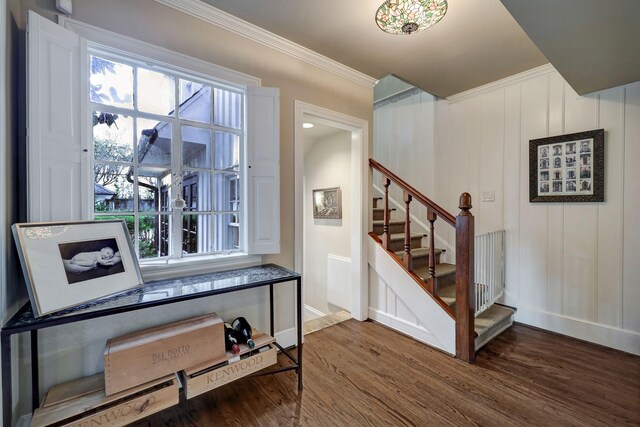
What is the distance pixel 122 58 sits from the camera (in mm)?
1745

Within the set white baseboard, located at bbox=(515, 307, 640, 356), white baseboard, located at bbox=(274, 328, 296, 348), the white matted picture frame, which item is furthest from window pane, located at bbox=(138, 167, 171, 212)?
white baseboard, located at bbox=(515, 307, 640, 356)

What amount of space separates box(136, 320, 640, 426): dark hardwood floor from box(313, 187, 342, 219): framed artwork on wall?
1.66 m

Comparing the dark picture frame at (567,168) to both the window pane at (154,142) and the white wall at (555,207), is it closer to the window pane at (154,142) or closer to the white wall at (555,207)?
the white wall at (555,207)

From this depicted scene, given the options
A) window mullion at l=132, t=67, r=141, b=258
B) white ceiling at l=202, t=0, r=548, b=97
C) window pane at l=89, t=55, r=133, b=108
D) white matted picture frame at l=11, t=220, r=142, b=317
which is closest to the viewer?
white matted picture frame at l=11, t=220, r=142, b=317

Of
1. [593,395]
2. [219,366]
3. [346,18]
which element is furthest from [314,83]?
[593,395]

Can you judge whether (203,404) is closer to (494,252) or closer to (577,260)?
(494,252)

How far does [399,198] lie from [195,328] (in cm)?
310

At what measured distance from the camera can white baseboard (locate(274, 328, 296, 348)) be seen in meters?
2.36

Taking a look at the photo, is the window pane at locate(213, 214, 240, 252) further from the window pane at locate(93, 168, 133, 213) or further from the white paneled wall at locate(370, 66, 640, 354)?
the white paneled wall at locate(370, 66, 640, 354)

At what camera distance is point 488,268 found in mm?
2682

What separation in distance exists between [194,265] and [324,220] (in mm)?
2095

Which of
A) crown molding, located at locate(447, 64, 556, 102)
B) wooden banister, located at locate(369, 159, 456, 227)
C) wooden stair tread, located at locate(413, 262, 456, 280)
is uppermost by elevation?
crown molding, located at locate(447, 64, 556, 102)

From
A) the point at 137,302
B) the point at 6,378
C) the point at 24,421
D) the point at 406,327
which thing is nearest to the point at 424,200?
the point at 406,327

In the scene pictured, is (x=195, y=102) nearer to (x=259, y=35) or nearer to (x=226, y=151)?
(x=226, y=151)
